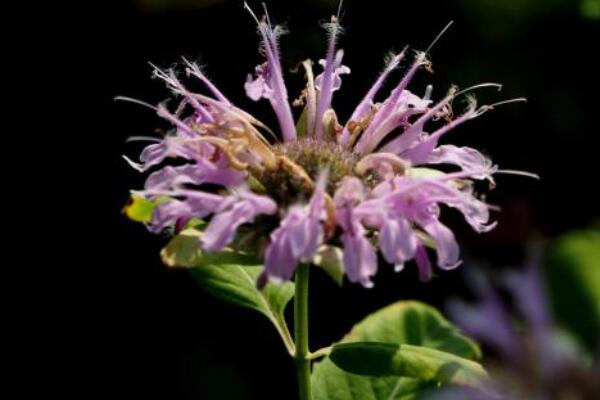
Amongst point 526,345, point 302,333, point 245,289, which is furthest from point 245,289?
point 526,345

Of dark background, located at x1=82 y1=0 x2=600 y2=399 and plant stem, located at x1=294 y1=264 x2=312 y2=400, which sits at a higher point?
plant stem, located at x1=294 y1=264 x2=312 y2=400

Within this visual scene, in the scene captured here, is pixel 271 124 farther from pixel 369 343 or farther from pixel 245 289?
pixel 369 343

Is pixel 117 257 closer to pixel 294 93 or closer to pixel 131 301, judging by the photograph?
pixel 131 301

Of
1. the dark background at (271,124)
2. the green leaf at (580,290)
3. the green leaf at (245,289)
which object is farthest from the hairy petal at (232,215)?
the dark background at (271,124)

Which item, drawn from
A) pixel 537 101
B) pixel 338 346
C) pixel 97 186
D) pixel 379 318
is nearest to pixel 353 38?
pixel 537 101

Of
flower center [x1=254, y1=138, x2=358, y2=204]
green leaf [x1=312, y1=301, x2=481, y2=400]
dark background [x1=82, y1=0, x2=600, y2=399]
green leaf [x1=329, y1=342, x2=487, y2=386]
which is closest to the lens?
green leaf [x1=329, y1=342, x2=487, y2=386]

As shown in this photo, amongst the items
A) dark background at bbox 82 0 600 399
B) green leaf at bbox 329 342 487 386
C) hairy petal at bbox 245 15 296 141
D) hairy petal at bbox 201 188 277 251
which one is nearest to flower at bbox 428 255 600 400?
green leaf at bbox 329 342 487 386

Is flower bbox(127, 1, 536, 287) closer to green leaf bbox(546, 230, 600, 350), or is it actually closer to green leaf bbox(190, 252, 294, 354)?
green leaf bbox(190, 252, 294, 354)
